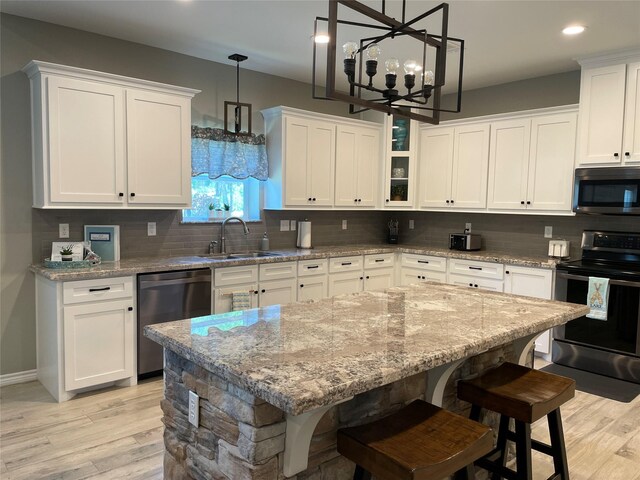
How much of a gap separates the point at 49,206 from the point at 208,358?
249cm

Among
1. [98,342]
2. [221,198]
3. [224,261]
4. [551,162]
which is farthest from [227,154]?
[551,162]

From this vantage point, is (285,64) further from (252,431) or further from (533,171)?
(252,431)

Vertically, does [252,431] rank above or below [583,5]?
below

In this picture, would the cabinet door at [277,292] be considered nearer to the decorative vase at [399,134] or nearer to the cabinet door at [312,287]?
the cabinet door at [312,287]

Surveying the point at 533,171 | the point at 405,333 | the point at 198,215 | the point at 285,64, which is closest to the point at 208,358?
the point at 405,333

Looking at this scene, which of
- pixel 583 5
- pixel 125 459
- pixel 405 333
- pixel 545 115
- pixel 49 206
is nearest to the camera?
pixel 405 333

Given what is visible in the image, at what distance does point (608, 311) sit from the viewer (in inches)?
151

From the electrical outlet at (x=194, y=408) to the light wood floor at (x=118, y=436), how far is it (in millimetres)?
937

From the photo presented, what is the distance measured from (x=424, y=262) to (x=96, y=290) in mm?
3317

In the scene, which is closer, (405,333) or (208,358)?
(208,358)

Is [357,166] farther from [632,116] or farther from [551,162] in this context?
[632,116]

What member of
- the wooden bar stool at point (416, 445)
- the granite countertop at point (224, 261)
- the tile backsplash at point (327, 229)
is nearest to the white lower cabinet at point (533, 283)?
the granite countertop at point (224, 261)

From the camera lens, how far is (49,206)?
3.33m

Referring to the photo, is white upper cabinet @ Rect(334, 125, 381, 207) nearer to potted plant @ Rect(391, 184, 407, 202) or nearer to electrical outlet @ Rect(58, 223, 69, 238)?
potted plant @ Rect(391, 184, 407, 202)
